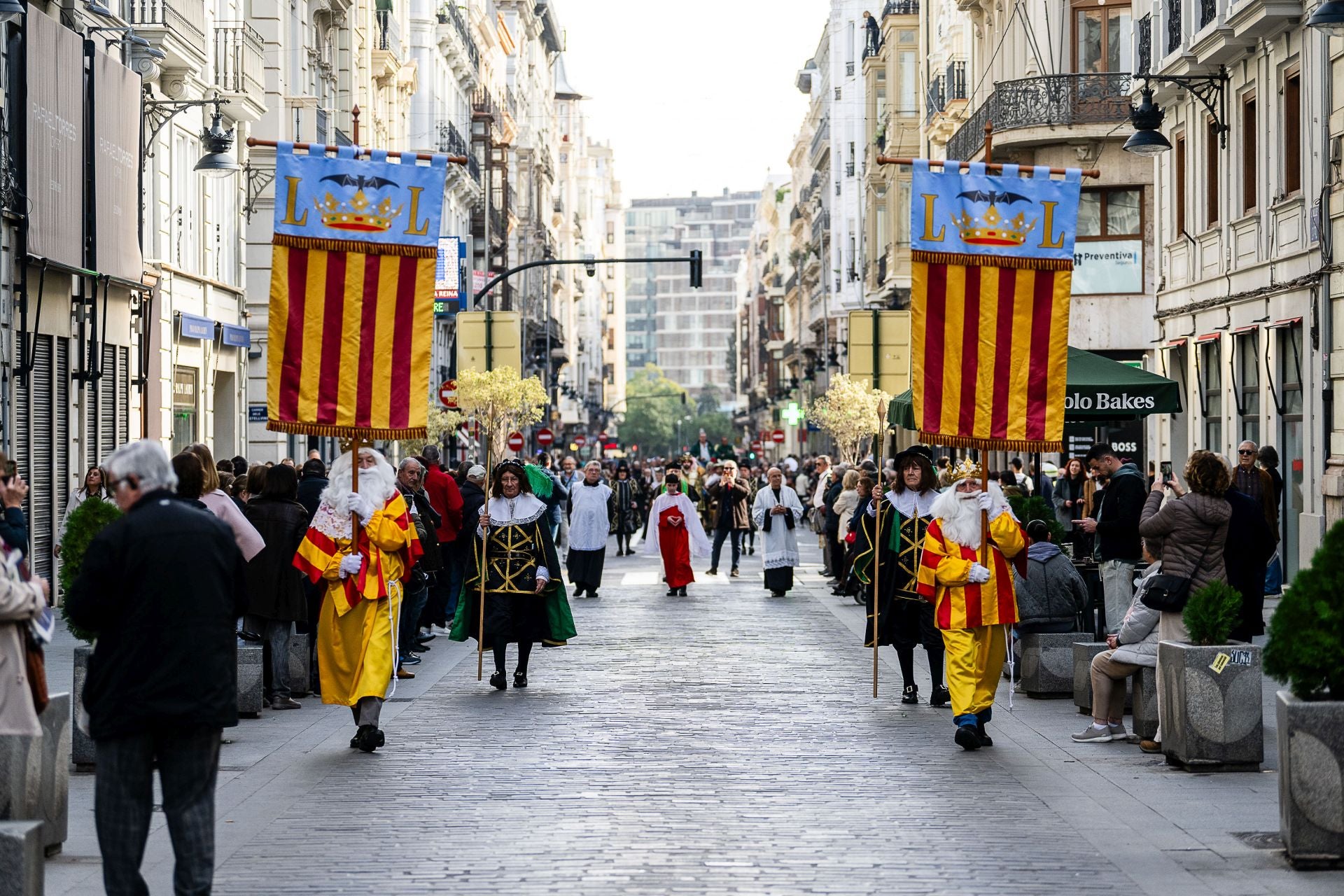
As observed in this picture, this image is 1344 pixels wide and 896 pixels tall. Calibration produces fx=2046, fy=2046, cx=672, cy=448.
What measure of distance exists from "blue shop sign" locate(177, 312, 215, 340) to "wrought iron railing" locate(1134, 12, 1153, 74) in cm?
1411

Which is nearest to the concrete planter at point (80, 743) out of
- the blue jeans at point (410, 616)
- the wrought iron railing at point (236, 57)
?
the blue jeans at point (410, 616)

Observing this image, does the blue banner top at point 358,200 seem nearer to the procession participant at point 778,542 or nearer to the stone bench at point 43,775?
the stone bench at point 43,775

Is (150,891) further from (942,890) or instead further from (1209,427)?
(1209,427)

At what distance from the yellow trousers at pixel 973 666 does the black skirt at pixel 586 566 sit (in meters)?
14.5

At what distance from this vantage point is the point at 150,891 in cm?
773

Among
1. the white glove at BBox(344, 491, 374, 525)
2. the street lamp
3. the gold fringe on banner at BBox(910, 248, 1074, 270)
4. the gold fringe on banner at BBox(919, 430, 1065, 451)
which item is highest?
the street lamp

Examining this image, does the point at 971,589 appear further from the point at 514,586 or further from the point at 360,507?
the point at 514,586

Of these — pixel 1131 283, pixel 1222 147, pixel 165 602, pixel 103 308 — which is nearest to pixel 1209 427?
pixel 1222 147

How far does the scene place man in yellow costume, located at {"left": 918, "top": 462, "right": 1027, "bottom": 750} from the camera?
11.8 meters

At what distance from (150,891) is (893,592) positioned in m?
7.39

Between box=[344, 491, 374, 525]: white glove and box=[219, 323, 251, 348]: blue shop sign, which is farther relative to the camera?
box=[219, 323, 251, 348]: blue shop sign

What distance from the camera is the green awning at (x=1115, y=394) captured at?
56.8 feet

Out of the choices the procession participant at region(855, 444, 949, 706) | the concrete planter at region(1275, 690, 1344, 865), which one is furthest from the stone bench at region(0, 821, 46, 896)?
the procession participant at region(855, 444, 949, 706)

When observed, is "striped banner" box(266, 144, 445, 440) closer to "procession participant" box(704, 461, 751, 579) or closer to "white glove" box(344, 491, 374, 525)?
"white glove" box(344, 491, 374, 525)
